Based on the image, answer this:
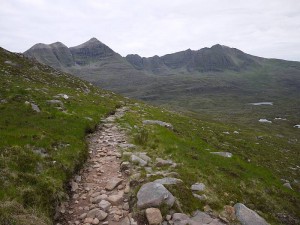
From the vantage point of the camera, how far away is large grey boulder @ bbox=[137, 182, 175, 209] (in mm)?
11688

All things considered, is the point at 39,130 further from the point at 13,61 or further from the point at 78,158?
the point at 13,61

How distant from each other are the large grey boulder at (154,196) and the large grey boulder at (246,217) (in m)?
3.53

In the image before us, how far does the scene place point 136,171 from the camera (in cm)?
1536

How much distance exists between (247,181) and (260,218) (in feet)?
19.3

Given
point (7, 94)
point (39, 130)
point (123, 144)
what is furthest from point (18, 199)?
point (7, 94)

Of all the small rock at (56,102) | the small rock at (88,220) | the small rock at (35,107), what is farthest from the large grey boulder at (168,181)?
the small rock at (56,102)

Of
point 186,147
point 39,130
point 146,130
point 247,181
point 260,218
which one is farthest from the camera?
point 146,130

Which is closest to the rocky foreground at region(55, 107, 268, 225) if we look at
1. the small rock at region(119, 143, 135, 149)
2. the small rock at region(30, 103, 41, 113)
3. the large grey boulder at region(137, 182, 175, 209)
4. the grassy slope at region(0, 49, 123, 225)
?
the large grey boulder at region(137, 182, 175, 209)

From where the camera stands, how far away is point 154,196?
1199 centimetres

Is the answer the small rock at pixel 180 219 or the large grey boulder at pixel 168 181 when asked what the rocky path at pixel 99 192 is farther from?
the small rock at pixel 180 219

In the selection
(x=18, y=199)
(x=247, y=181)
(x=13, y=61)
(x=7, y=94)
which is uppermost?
(x=13, y=61)

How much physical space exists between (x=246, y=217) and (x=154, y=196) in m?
4.70

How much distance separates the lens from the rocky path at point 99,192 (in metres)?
11.4

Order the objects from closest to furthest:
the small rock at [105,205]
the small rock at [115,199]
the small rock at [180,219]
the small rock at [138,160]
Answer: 1. the small rock at [180,219]
2. the small rock at [105,205]
3. the small rock at [115,199]
4. the small rock at [138,160]
